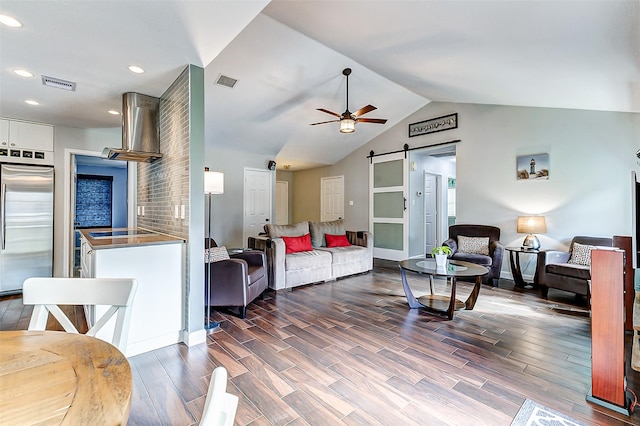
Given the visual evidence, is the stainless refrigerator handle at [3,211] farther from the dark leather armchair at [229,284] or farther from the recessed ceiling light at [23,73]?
the dark leather armchair at [229,284]

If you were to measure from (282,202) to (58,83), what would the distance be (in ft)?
22.5

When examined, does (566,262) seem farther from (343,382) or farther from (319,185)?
(319,185)

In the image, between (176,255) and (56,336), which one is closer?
(56,336)

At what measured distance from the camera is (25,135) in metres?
4.04

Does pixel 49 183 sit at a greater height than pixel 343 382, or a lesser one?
greater

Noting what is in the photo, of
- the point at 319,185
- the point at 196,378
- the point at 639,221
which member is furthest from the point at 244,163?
the point at 639,221

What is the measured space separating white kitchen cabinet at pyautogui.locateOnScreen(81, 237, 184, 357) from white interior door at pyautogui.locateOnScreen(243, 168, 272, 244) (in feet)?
14.0

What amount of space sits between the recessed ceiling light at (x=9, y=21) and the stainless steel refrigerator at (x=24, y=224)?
276 cm

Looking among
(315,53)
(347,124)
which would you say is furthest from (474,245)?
(315,53)

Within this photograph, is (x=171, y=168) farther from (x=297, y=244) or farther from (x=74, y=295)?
(x=297, y=244)

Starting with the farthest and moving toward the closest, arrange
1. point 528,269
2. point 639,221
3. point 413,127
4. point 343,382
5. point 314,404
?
point 413,127 < point 528,269 < point 639,221 < point 343,382 < point 314,404

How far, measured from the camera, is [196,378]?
6.84 feet

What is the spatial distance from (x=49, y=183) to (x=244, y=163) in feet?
11.4

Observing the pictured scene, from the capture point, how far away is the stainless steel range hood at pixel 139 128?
314cm
